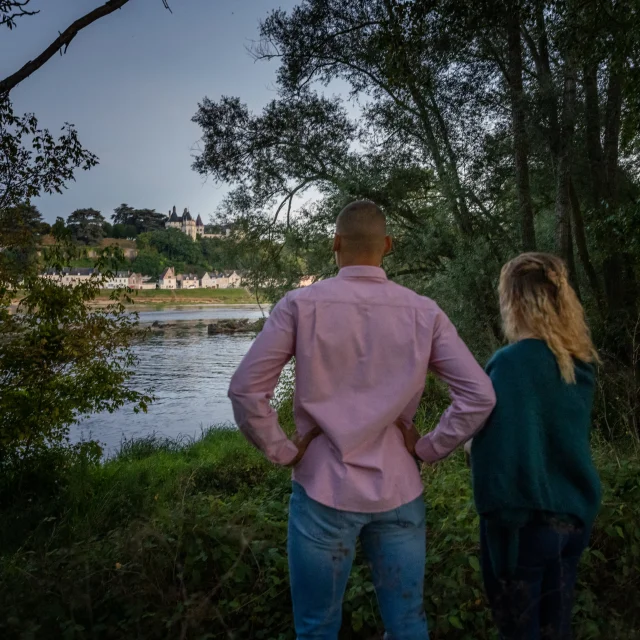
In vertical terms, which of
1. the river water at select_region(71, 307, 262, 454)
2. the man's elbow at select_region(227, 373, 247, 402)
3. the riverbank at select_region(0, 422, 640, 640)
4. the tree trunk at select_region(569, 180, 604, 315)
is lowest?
the river water at select_region(71, 307, 262, 454)

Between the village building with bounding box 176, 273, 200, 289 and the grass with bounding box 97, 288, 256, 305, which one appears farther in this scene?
the grass with bounding box 97, 288, 256, 305

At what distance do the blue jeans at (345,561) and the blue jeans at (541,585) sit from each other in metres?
0.30

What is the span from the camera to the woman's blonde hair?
187 cm

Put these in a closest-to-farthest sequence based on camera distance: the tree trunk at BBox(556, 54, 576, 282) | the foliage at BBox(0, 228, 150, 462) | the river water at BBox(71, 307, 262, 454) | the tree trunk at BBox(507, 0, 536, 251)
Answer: the foliage at BBox(0, 228, 150, 462) < the tree trunk at BBox(556, 54, 576, 282) < the tree trunk at BBox(507, 0, 536, 251) < the river water at BBox(71, 307, 262, 454)

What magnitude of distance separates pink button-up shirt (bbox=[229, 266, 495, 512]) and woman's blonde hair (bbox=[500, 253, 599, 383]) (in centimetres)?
26

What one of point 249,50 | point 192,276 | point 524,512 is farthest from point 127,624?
point 192,276

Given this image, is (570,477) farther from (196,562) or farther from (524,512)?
(196,562)

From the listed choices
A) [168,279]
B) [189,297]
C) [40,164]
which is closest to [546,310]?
[40,164]

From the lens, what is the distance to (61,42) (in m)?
4.20

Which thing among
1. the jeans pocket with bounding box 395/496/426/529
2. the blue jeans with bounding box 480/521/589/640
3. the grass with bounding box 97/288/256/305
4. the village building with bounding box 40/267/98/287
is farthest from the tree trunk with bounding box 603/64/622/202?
the grass with bounding box 97/288/256/305

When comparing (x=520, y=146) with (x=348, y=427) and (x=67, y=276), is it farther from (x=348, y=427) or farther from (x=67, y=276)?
(x=348, y=427)

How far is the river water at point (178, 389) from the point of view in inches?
658

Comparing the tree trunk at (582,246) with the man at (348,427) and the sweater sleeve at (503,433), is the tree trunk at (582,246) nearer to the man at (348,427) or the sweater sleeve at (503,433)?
the sweater sleeve at (503,433)

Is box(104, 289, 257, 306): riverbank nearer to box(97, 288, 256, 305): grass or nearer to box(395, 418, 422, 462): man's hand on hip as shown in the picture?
box(97, 288, 256, 305): grass
